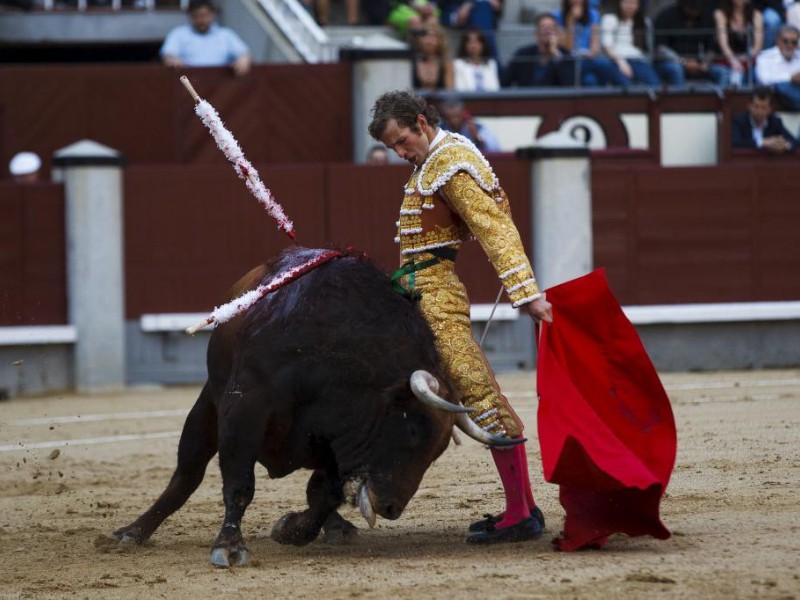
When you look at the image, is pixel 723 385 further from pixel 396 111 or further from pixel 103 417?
pixel 396 111

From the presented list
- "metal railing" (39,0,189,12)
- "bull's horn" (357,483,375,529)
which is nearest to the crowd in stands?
"metal railing" (39,0,189,12)

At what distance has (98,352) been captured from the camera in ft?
31.4

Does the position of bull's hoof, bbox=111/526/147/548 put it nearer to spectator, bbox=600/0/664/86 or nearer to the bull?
the bull

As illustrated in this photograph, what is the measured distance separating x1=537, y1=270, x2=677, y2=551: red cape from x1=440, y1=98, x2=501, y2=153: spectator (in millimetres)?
4665

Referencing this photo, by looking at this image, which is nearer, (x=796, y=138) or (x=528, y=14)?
(x=796, y=138)

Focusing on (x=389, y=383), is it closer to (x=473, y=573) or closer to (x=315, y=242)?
(x=473, y=573)

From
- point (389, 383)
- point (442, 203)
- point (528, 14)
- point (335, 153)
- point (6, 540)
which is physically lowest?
point (6, 540)

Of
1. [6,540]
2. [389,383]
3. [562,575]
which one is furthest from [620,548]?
[6,540]

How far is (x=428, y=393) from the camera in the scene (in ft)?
13.2

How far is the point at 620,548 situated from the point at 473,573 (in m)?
0.48

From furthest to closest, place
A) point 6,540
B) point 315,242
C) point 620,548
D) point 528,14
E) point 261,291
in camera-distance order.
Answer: point 528,14 < point 315,242 < point 6,540 < point 261,291 < point 620,548

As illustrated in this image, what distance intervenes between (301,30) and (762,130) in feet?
11.0

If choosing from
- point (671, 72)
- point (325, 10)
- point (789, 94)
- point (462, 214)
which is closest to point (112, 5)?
point (325, 10)

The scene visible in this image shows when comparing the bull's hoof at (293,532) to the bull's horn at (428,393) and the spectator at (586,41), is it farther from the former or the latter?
the spectator at (586,41)
